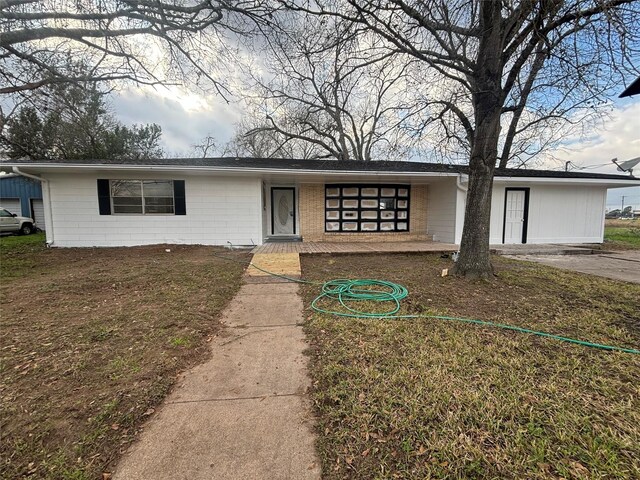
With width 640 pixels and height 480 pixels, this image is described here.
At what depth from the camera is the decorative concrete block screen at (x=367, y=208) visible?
35.7 feet

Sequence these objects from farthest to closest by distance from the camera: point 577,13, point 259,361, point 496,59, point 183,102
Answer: point 183,102 → point 496,59 → point 577,13 → point 259,361

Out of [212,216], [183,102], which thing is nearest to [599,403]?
[212,216]

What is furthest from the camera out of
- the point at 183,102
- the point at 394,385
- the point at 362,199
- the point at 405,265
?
the point at 362,199

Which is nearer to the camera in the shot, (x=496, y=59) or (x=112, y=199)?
(x=496, y=59)

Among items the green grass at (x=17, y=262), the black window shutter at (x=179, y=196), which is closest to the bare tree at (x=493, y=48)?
the black window shutter at (x=179, y=196)

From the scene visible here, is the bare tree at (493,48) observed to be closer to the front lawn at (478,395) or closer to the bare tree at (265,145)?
the front lawn at (478,395)

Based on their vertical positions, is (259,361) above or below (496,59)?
below

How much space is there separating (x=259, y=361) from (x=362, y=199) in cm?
909

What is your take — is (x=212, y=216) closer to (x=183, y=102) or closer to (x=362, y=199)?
(x=183, y=102)

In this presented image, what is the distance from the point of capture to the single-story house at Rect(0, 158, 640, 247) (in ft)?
28.5

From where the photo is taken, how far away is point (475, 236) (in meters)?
5.25

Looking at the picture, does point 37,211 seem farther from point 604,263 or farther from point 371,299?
point 604,263

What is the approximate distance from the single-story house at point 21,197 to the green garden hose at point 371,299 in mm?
21612

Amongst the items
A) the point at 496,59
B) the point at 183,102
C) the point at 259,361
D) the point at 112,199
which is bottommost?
the point at 259,361
